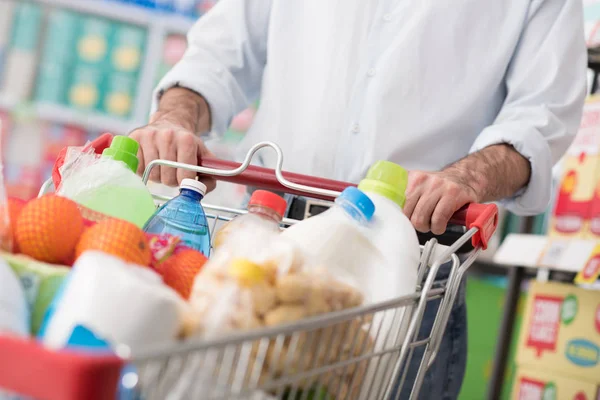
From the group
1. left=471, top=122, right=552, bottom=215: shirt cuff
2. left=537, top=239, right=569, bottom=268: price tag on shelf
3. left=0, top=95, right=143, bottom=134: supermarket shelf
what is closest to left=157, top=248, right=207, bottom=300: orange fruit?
left=471, top=122, right=552, bottom=215: shirt cuff

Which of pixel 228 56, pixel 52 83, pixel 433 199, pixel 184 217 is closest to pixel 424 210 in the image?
pixel 433 199

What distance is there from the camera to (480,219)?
960 mm

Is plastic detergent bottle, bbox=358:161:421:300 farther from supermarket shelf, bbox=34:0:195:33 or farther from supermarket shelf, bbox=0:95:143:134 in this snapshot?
supermarket shelf, bbox=34:0:195:33

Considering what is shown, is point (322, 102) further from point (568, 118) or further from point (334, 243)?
point (334, 243)

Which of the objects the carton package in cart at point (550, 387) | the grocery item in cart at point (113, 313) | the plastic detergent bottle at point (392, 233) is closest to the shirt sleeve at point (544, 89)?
the plastic detergent bottle at point (392, 233)

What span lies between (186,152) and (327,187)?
270 millimetres

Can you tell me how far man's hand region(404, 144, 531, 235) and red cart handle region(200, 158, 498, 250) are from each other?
3 cm

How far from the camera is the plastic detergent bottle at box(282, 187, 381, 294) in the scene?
2.51ft

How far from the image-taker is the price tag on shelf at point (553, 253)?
8.45 ft

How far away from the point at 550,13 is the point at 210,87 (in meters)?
0.79

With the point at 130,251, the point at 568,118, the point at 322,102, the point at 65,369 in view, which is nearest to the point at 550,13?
the point at 568,118

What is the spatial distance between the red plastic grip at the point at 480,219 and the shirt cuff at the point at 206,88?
77 cm

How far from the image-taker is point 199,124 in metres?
1.62

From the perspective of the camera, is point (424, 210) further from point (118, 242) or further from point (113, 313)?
point (113, 313)
